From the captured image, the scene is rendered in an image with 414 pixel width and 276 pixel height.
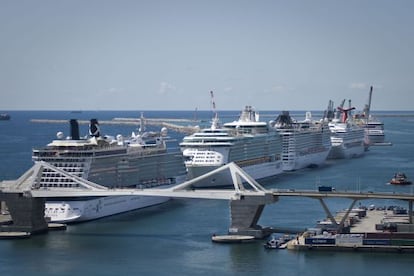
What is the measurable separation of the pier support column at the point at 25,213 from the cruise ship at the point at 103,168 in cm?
174

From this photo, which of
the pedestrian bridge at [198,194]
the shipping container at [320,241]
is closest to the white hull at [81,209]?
the pedestrian bridge at [198,194]

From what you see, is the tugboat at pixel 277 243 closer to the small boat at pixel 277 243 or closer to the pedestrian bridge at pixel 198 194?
the small boat at pixel 277 243

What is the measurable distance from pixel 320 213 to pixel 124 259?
16698 mm

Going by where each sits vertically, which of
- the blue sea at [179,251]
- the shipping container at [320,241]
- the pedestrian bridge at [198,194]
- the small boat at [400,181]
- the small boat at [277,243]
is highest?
the pedestrian bridge at [198,194]

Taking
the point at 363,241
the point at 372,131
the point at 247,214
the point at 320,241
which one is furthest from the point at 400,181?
the point at 372,131

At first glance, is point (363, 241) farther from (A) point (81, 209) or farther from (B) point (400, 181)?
(B) point (400, 181)

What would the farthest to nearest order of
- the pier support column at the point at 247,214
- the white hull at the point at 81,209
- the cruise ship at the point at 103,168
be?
the cruise ship at the point at 103,168
the white hull at the point at 81,209
the pier support column at the point at 247,214

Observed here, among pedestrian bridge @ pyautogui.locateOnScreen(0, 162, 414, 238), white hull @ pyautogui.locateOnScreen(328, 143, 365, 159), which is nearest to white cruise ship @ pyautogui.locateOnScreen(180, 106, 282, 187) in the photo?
pedestrian bridge @ pyautogui.locateOnScreen(0, 162, 414, 238)

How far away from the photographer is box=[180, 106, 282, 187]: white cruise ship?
67.6 meters

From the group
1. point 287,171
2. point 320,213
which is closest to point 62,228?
point 320,213

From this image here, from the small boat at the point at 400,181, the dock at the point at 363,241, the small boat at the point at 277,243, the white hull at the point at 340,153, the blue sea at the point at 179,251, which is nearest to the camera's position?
the blue sea at the point at 179,251

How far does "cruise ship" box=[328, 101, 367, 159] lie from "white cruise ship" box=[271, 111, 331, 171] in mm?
4357

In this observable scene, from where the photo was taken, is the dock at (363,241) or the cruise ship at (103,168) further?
the cruise ship at (103,168)

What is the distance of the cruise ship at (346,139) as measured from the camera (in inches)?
4161
